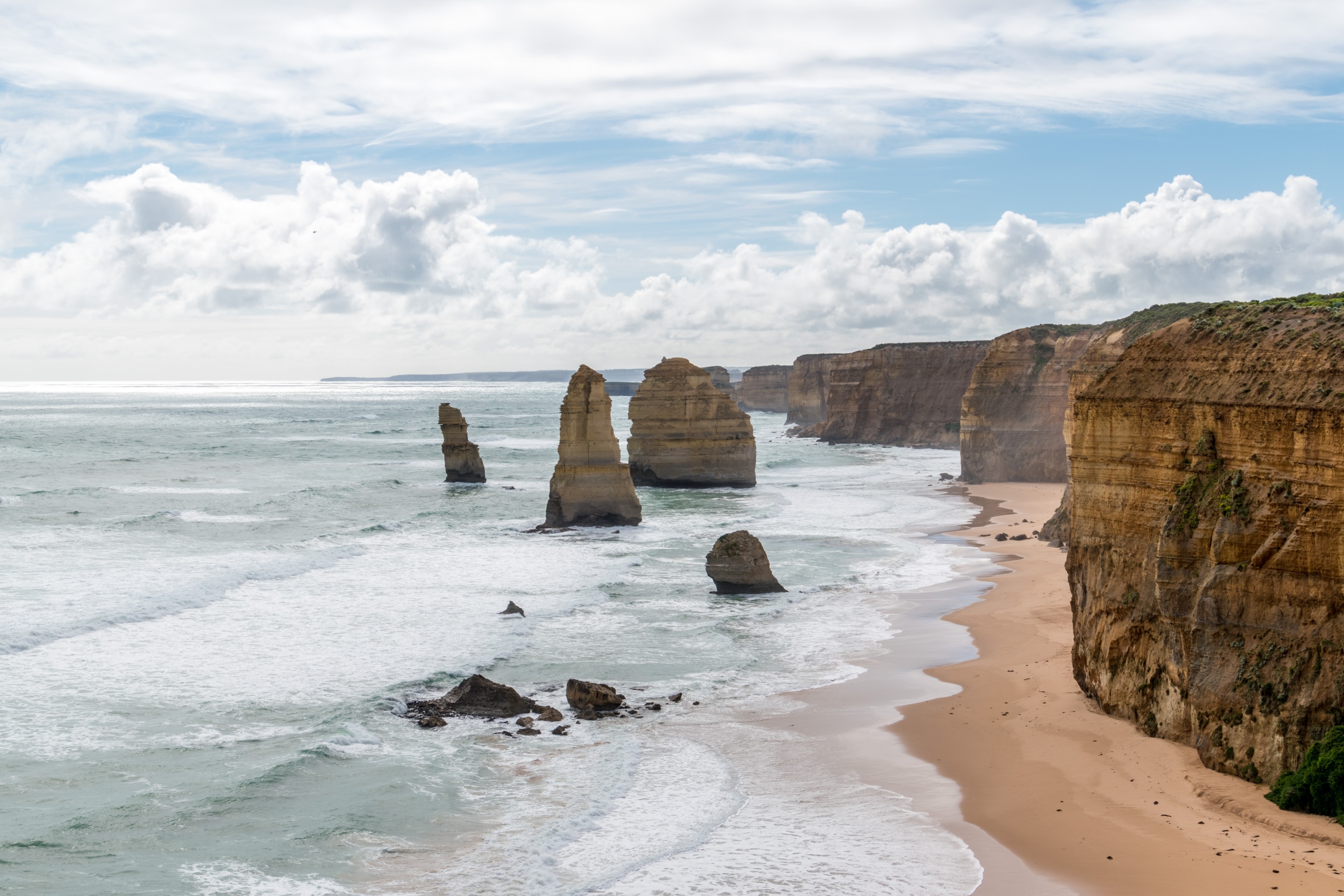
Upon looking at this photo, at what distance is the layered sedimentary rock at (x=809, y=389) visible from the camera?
5089 inches

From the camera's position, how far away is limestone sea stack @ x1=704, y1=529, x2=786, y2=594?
28.5 metres

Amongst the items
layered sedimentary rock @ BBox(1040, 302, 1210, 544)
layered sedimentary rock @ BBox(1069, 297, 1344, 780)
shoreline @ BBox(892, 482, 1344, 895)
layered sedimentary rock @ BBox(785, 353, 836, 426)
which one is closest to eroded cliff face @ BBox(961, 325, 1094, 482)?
layered sedimentary rock @ BBox(1040, 302, 1210, 544)

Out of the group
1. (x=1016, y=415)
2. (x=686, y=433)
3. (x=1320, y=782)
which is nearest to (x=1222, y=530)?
(x=1320, y=782)

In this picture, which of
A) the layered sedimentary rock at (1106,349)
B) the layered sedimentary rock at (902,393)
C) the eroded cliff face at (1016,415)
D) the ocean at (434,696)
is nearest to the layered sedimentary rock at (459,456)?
the ocean at (434,696)

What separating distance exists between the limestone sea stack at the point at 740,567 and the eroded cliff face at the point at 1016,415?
3363cm

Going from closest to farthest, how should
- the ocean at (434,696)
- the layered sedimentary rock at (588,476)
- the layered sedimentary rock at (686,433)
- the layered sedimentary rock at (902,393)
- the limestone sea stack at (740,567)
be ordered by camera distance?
the ocean at (434,696), the limestone sea stack at (740,567), the layered sedimentary rock at (588,476), the layered sedimentary rock at (686,433), the layered sedimentary rock at (902,393)

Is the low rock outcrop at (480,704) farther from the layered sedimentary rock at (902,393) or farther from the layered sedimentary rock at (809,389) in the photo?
the layered sedimentary rock at (809,389)

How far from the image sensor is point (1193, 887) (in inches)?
424

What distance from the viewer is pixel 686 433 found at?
56.9 meters

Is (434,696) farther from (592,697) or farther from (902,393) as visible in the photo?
(902,393)

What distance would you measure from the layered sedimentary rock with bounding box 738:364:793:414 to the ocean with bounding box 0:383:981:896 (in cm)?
12881

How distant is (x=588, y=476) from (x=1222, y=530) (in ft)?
101

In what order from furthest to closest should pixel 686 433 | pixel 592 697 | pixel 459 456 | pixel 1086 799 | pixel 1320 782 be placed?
pixel 459 456 → pixel 686 433 → pixel 592 697 → pixel 1086 799 → pixel 1320 782

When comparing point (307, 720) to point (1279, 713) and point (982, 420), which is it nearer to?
point (1279, 713)
